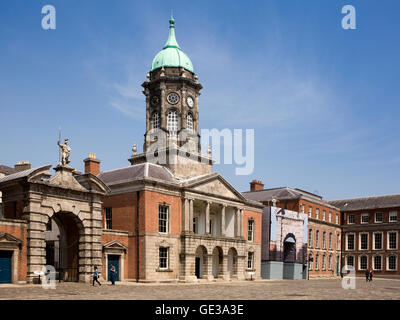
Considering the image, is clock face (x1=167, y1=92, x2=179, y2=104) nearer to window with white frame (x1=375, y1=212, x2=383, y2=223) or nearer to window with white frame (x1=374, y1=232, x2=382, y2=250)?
window with white frame (x1=375, y1=212, x2=383, y2=223)

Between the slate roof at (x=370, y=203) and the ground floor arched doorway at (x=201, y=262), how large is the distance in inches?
1585

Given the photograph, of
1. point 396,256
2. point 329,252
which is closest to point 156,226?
point 329,252

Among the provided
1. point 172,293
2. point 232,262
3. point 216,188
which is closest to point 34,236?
point 172,293

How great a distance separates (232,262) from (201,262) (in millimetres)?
4834

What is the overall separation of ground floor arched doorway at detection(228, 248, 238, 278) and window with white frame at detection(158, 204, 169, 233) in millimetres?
10410

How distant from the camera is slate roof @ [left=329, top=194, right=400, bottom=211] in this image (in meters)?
77.4

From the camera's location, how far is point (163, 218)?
1729 inches

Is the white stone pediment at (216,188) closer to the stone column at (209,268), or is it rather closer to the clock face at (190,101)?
the stone column at (209,268)

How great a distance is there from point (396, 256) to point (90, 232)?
5386cm

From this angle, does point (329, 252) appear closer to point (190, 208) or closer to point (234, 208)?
point (234, 208)

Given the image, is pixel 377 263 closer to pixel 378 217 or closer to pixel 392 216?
pixel 378 217

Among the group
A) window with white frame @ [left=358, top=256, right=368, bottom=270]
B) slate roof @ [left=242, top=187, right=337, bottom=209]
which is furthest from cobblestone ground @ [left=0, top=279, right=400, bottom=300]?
window with white frame @ [left=358, top=256, right=368, bottom=270]

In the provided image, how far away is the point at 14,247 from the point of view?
3278 centimetres

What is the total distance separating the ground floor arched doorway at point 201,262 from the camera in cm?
4738
